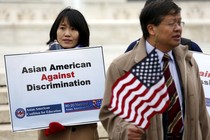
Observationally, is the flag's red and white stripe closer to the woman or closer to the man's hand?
the man's hand

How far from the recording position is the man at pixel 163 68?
165 inches

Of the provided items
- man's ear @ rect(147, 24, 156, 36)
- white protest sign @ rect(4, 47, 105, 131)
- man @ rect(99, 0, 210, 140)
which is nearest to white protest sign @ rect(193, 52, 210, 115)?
white protest sign @ rect(4, 47, 105, 131)

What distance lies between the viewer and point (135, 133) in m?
4.00

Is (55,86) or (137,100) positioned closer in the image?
(137,100)

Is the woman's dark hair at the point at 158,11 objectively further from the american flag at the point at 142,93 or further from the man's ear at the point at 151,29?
the american flag at the point at 142,93

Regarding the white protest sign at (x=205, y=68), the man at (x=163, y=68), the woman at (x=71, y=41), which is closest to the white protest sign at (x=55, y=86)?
the woman at (x=71, y=41)

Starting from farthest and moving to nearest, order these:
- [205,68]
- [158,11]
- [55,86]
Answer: [205,68], [55,86], [158,11]

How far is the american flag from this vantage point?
4027mm

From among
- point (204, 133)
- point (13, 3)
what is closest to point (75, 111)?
point (204, 133)

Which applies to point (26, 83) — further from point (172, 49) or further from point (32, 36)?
point (32, 36)

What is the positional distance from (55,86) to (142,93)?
1432 mm

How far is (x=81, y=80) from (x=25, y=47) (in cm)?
906

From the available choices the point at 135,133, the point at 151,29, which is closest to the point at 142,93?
the point at 135,133

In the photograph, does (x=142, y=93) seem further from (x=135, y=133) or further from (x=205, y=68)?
(x=205, y=68)
